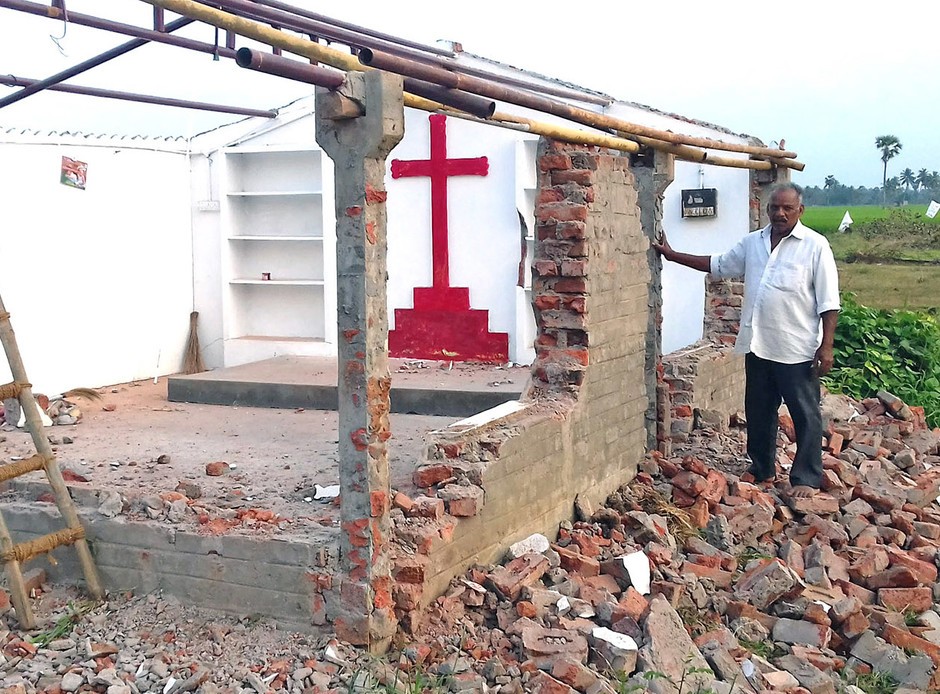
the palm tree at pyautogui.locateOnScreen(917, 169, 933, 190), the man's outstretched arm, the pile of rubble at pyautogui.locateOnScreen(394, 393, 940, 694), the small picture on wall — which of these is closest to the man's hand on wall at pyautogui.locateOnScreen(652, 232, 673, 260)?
the man's outstretched arm

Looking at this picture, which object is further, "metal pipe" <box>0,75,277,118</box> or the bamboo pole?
"metal pipe" <box>0,75,277,118</box>

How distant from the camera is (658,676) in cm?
406

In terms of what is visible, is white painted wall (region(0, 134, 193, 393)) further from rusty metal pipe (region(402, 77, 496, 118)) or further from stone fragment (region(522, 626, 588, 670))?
stone fragment (region(522, 626, 588, 670))

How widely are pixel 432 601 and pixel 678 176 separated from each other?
756cm

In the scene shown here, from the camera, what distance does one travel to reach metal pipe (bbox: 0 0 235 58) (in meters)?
6.10

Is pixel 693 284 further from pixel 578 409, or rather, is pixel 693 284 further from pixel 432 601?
pixel 432 601

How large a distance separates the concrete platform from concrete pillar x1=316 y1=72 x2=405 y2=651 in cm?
407

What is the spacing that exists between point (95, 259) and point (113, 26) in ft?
13.7

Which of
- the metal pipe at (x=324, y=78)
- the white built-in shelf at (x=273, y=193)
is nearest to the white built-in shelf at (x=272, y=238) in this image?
the white built-in shelf at (x=273, y=193)

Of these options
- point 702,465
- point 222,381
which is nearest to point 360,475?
point 702,465

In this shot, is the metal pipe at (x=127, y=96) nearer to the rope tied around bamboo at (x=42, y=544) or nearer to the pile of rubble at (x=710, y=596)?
the rope tied around bamboo at (x=42, y=544)

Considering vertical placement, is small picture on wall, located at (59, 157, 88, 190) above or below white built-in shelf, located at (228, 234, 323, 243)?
above

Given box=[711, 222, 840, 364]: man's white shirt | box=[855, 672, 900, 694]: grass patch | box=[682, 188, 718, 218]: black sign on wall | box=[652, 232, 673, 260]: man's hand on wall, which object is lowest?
box=[855, 672, 900, 694]: grass patch

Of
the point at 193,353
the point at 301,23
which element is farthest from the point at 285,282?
the point at 301,23
